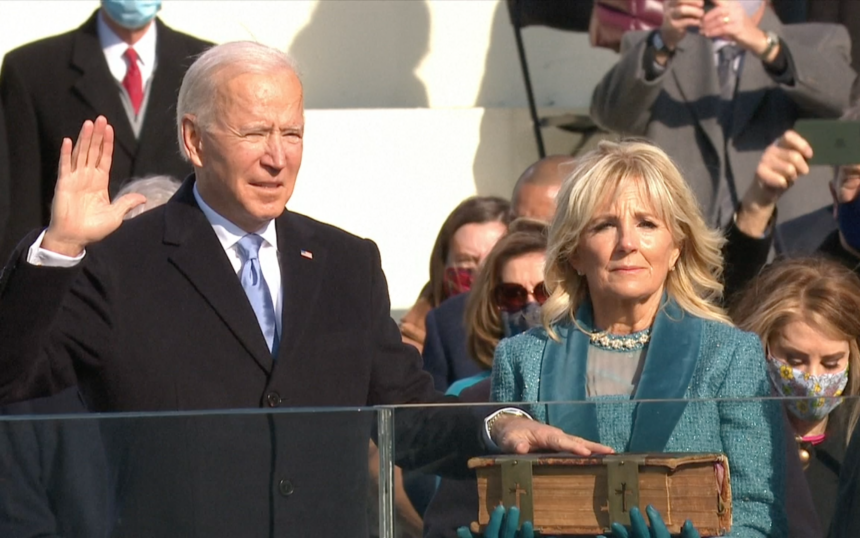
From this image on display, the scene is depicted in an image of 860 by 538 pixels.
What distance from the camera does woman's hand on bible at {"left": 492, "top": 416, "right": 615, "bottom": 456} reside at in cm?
260

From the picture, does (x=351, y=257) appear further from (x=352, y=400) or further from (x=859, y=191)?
(x=859, y=191)

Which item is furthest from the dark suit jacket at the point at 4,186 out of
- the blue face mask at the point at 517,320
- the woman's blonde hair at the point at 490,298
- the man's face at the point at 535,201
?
the blue face mask at the point at 517,320

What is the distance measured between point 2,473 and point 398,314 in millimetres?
3394

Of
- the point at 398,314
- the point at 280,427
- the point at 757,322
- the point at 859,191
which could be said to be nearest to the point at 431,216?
the point at 398,314

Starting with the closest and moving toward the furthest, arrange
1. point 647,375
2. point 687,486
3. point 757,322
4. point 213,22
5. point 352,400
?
point 687,486 → point 647,375 → point 352,400 → point 757,322 → point 213,22

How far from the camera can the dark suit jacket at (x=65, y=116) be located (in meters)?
5.39

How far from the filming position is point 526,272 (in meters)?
4.28

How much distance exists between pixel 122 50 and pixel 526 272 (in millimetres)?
2079

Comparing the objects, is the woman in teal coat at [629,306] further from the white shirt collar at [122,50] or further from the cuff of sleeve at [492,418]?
the white shirt collar at [122,50]

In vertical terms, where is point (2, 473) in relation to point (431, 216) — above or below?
above

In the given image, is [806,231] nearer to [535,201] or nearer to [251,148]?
[535,201]

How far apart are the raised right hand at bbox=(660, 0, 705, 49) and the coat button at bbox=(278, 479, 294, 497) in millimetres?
2788

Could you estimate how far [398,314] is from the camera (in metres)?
6.04

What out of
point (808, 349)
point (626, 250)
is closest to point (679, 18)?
point (808, 349)
